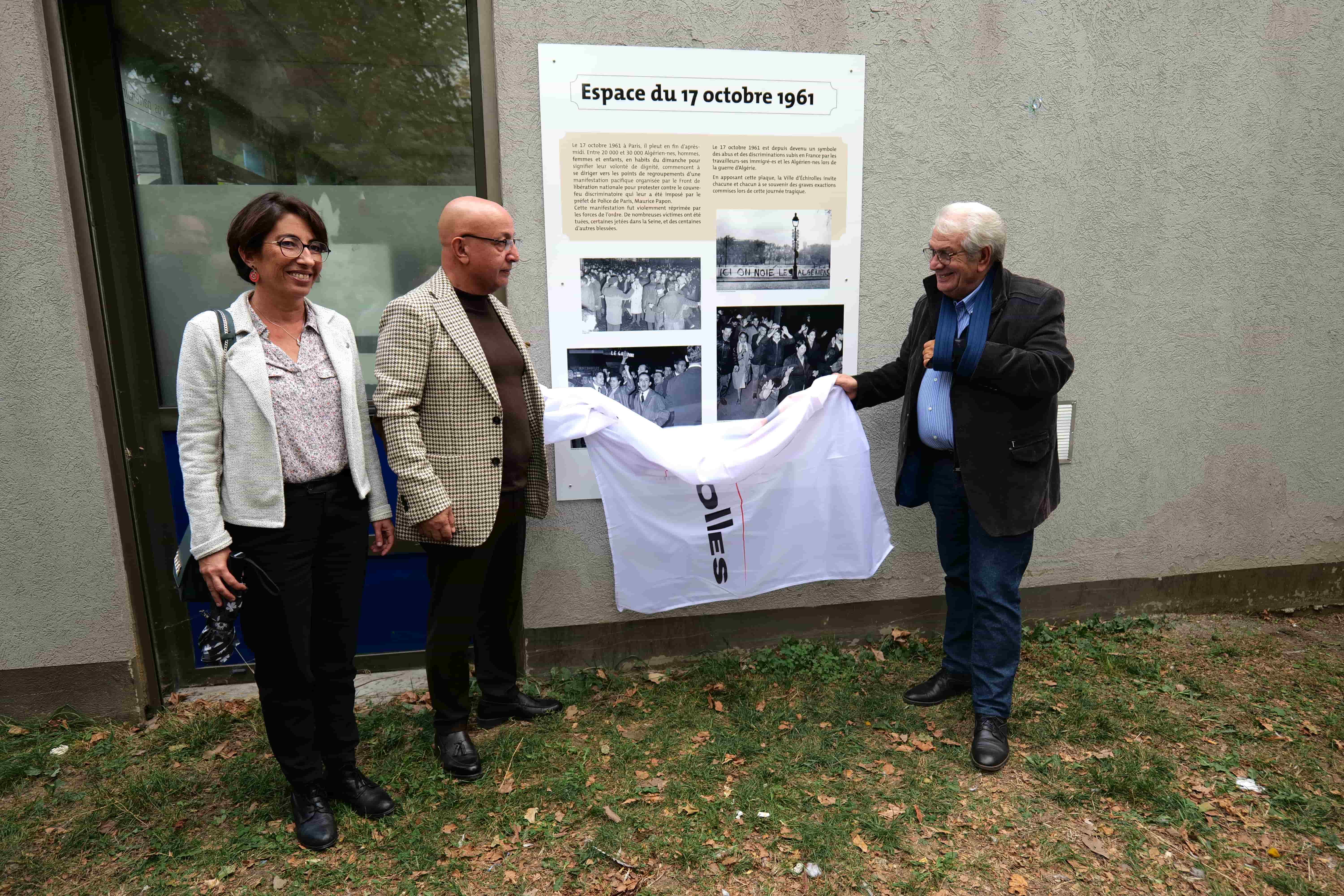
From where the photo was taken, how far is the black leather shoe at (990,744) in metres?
2.98

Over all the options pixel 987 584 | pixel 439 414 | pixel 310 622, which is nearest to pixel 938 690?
pixel 987 584

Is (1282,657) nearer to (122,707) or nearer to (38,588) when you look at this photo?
(122,707)

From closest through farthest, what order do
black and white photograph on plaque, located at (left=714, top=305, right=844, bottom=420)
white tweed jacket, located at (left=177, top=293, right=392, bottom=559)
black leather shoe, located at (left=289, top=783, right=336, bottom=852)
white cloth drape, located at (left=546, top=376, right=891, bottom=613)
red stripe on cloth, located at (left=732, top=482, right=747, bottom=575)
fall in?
white tweed jacket, located at (left=177, top=293, right=392, bottom=559) → black leather shoe, located at (left=289, top=783, right=336, bottom=852) → white cloth drape, located at (left=546, top=376, right=891, bottom=613) → red stripe on cloth, located at (left=732, top=482, right=747, bottom=575) → black and white photograph on plaque, located at (left=714, top=305, right=844, bottom=420)

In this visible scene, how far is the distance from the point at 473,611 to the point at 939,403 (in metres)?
2.06

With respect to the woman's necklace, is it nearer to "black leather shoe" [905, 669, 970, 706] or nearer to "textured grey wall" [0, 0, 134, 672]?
"textured grey wall" [0, 0, 134, 672]

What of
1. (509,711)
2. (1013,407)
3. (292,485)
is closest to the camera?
(292,485)

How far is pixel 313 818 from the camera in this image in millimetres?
2623

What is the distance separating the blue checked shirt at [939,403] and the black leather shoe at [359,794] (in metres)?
2.55

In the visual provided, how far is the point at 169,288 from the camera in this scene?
3.43m

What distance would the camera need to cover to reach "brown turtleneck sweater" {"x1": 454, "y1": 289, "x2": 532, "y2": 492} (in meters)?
2.90

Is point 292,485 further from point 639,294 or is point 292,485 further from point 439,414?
point 639,294

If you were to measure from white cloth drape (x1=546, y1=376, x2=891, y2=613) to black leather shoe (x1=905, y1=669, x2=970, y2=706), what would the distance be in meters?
0.56

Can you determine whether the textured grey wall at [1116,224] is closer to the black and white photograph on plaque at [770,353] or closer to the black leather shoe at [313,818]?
the black and white photograph on plaque at [770,353]

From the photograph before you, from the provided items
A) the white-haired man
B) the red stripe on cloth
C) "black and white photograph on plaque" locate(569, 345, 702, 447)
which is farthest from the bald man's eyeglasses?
the white-haired man
